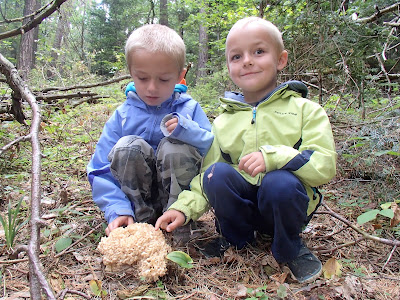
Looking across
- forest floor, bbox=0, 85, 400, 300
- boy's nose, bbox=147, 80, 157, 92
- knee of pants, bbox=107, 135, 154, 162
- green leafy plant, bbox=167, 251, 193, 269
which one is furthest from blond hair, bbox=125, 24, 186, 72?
green leafy plant, bbox=167, 251, 193, 269

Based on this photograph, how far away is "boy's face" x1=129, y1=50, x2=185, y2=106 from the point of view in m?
2.15

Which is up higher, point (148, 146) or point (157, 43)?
point (157, 43)

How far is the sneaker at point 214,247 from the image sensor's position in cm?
214

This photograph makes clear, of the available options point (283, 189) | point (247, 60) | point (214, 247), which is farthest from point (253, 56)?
point (214, 247)

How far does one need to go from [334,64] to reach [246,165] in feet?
7.50

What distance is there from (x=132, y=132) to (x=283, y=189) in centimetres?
132

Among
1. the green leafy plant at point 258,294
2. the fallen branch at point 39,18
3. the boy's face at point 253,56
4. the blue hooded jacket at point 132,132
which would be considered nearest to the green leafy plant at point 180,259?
the green leafy plant at point 258,294

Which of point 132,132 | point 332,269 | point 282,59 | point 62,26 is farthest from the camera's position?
point 62,26

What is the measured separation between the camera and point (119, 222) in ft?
6.84

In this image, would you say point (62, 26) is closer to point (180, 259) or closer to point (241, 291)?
A: point (180, 259)

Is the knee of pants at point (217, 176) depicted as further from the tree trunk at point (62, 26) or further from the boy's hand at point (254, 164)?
the tree trunk at point (62, 26)

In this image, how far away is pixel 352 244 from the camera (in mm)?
2084

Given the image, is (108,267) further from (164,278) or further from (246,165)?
(246,165)

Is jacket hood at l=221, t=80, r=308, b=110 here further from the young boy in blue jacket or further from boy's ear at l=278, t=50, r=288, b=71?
the young boy in blue jacket
